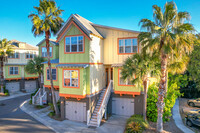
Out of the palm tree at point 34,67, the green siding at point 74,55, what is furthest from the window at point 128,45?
the palm tree at point 34,67

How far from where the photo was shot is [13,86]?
33094 mm

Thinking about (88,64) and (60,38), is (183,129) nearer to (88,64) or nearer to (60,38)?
(88,64)

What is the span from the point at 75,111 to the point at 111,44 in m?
9.61

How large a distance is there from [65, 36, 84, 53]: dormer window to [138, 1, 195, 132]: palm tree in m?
7.00

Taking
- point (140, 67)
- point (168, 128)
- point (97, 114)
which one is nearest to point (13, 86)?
point (97, 114)

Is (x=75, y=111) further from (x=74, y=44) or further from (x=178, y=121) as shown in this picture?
(x=178, y=121)

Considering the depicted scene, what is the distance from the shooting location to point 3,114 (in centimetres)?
1898

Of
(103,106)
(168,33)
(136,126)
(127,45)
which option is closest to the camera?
(168,33)

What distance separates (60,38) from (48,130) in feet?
33.5

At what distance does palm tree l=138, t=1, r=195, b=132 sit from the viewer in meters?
12.2

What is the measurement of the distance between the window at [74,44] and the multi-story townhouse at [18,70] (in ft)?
67.3

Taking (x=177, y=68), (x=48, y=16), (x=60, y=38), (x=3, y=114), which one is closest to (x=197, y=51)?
→ (x=177, y=68)

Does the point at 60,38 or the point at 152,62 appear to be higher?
the point at 60,38

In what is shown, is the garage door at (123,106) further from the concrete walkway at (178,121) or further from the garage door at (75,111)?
the concrete walkway at (178,121)
